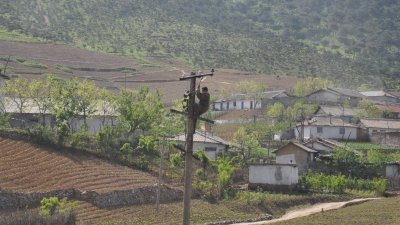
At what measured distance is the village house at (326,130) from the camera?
72.4 m

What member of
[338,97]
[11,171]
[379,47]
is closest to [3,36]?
[338,97]

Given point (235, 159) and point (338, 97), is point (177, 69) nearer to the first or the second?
point (338, 97)

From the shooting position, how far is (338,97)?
94875 mm

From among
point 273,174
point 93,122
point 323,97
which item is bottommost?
point 273,174

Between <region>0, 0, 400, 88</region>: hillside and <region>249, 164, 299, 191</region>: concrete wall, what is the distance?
75993 millimetres

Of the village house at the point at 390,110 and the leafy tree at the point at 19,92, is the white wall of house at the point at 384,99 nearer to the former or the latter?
the village house at the point at 390,110

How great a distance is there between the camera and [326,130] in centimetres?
7288

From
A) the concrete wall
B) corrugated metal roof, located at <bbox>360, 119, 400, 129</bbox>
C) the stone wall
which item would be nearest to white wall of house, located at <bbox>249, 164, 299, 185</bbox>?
the concrete wall

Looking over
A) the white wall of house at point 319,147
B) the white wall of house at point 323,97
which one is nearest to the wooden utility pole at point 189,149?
the white wall of house at point 319,147

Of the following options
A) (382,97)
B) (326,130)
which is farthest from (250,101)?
(382,97)

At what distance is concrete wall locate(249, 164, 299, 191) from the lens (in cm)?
4975

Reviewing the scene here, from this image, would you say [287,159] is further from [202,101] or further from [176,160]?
[202,101]

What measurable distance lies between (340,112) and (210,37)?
70.5 m

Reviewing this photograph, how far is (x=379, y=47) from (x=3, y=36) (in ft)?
315
